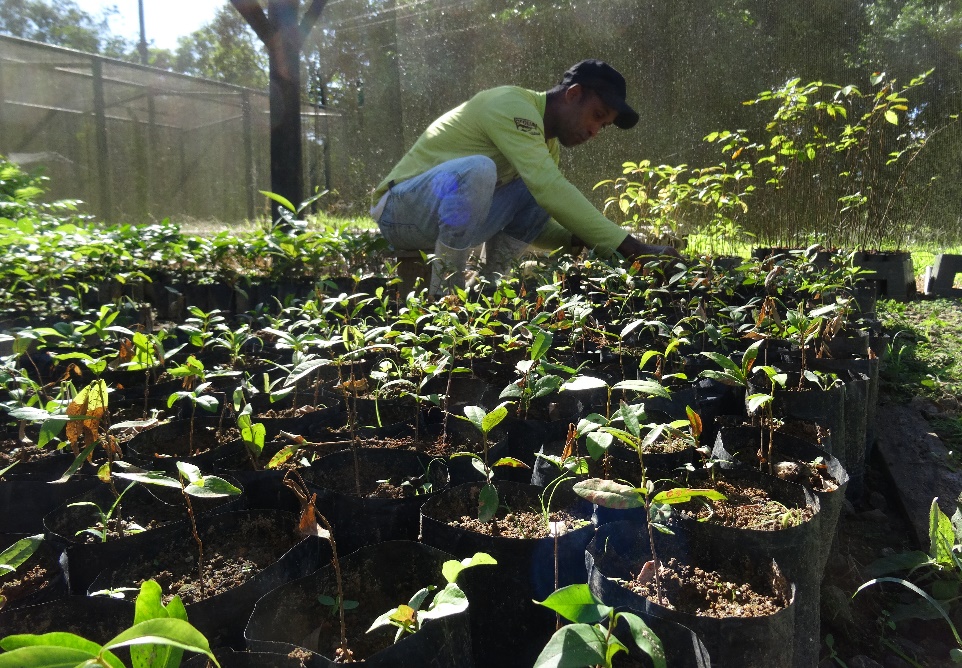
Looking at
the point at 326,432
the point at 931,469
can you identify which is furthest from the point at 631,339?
the point at 326,432

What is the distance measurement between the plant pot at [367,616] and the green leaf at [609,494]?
21 cm

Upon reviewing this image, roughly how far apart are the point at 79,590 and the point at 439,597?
0.68m

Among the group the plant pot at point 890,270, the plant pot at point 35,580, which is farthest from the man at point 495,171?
the plant pot at point 890,270

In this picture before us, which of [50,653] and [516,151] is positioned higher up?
[516,151]

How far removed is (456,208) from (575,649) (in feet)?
8.51

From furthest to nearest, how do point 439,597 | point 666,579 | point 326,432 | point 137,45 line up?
point 137,45 → point 326,432 → point 666,579 → point 439,597

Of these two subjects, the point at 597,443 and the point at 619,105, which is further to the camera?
the point at 619,105

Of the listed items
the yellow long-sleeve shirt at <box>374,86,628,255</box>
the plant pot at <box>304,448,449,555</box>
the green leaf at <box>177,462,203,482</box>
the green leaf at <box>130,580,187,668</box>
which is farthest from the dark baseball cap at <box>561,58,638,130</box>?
the green leaf at <box>130,580,187,668</box>

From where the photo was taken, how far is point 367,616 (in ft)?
3.04

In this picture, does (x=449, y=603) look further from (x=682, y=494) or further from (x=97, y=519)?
(x=97, y=519)

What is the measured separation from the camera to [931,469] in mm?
1777

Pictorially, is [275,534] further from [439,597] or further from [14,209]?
[14,209]

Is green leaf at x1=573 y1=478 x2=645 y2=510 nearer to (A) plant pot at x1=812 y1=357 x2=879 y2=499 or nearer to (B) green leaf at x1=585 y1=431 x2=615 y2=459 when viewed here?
(B) green leaf at x1=585 y1=431 x2=615 y2=459

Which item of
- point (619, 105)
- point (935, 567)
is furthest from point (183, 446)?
point (619, 105)
